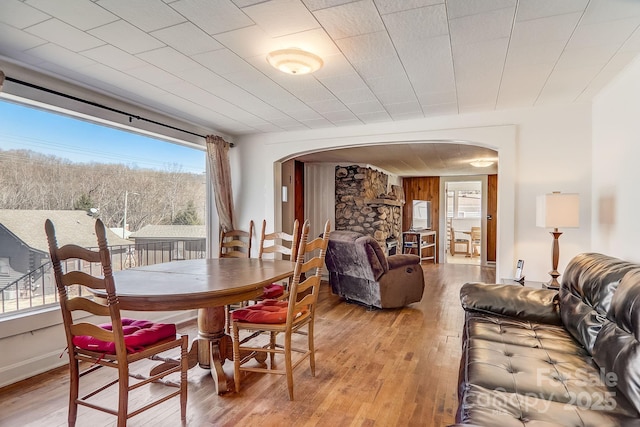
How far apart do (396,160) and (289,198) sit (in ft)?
7.12

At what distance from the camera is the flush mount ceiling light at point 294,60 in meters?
2.20

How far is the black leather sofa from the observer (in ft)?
4.21

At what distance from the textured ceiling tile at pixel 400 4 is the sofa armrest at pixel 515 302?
190cm

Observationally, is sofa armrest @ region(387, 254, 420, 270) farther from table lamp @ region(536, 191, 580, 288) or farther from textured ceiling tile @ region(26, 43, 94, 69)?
textured ceiling tile @ region(26, 43, 94, 69)

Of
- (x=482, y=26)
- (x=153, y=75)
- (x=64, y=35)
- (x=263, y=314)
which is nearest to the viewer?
(x=482, y=26)

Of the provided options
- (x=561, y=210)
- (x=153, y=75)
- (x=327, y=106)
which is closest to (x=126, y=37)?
(x=153, y=75)

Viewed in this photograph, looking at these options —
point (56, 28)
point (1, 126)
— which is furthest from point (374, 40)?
point (1, 126)

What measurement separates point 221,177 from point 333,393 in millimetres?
2991

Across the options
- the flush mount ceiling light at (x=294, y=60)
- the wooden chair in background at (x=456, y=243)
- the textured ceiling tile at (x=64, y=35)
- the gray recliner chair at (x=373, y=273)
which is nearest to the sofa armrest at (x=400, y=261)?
the gray recliner chair at (x=373, y=273)

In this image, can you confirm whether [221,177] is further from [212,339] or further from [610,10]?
[610,10]

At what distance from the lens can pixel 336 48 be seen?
7.35ft

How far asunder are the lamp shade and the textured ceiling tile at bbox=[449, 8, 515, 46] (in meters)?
1.49

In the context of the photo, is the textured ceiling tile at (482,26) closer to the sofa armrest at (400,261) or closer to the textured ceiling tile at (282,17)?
the textured ceiling tile at (282,17)

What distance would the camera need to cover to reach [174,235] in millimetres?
4098
